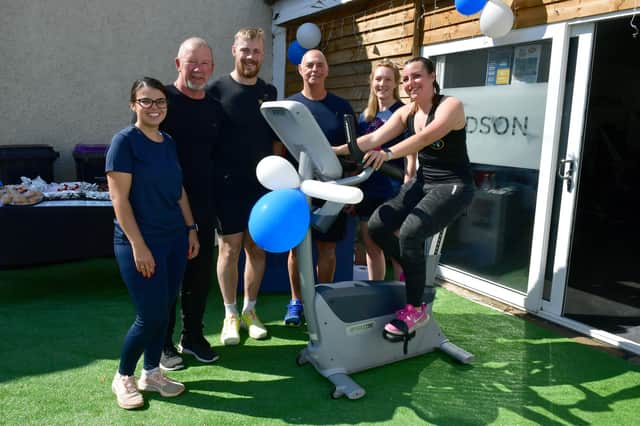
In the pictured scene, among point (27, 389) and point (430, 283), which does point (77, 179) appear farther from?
point (430, 283)

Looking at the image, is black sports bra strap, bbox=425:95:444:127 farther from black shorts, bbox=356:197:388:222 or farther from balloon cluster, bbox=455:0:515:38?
balloon cluster, bbox=455:0:515:38

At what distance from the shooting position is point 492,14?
340cm

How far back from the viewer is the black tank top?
8.46 ft

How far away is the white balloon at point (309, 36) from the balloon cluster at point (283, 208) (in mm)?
3487

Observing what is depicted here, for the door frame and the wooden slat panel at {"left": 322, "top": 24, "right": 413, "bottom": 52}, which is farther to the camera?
the wooden slat panel at {"left": 322, "top": 24, "right": 413, "bottom": 52}

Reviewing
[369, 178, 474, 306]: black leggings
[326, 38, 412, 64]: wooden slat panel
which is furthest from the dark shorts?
[326, 38, 412, 64]: wooden slat panel

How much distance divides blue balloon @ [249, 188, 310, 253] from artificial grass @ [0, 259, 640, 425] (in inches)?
31.7

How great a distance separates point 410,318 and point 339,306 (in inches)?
15.1

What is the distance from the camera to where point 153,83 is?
6.86ft

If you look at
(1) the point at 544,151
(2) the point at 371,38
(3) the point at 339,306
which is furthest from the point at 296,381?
(2) the point at 371,38

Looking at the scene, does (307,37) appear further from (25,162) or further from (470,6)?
(25,162)

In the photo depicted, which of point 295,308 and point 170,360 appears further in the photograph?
point 295,308

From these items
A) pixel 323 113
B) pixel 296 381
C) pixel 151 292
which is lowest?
pixel 296 381

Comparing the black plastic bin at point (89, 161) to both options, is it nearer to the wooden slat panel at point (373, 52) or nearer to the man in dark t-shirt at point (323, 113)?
the wooden slat panel at point (373, 52)
